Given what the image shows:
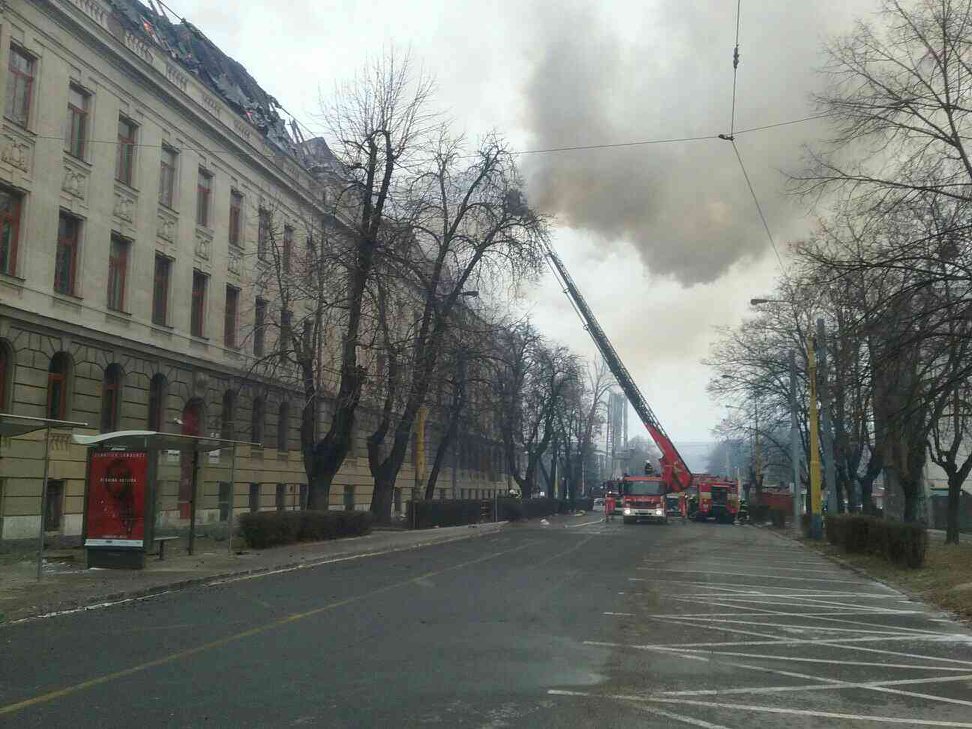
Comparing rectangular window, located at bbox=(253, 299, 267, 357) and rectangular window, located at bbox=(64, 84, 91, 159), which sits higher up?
rectangular window, located at bbox=(64, 84, 91, 159)

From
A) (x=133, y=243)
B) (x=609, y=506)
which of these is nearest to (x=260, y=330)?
(x=133, y=243)

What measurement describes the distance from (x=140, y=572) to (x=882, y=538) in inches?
651

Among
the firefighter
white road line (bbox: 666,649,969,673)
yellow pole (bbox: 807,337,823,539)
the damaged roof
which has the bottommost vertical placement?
white road line (bbox: 666,649,969,673)

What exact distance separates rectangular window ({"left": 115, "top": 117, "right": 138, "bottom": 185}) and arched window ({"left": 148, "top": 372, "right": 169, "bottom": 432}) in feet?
21.1

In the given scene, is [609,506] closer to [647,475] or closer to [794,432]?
[647,475]

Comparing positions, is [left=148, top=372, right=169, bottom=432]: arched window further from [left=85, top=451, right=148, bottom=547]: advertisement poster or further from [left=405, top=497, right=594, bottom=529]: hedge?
[left=85, top=451, right=148, bottom=547]: advertisement poster

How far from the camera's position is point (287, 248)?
3444cm

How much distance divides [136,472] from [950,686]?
14.1m

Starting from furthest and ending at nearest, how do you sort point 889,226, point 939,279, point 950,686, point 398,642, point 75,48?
point 75,48, point 889,226, point 939,279, point 398,642, point 950,686

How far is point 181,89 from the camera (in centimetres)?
3117

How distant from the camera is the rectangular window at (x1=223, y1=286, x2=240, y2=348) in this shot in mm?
35906

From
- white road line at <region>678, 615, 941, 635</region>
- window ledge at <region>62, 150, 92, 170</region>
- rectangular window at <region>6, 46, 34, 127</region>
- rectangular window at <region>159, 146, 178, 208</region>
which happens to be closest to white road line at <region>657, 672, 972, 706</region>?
white road line at <region>678, 615, 941, 635</region>

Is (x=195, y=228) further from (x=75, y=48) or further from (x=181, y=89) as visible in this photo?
(x=75, y=48)

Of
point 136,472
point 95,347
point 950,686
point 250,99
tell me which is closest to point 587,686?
point 950,686
